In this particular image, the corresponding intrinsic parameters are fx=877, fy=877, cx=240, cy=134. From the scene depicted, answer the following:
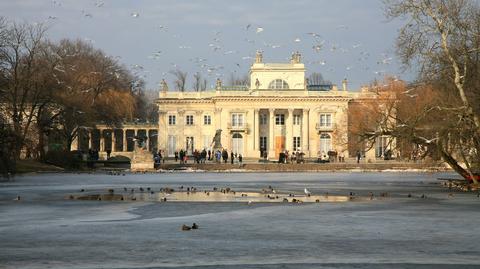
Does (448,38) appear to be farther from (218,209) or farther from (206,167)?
(206,167)

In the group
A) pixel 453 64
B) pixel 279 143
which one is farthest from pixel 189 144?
pixel 453 64

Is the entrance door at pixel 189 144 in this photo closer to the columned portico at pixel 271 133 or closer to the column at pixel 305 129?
the columned portico at pixel 271 133

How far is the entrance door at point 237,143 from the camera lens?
11362 centimetres

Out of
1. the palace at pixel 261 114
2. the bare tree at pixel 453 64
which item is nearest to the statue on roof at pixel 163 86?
the palace at pixel 261 114

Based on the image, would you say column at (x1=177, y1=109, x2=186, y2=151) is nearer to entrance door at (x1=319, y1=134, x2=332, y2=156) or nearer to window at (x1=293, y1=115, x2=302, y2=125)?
window at (x1=293, y1=115, x2=302, y2=125)

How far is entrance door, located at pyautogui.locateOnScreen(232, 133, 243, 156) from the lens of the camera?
11362 centimetres

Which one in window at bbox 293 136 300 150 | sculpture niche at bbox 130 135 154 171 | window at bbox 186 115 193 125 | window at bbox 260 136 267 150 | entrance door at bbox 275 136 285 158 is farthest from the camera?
window at bbox 186 115 193 125

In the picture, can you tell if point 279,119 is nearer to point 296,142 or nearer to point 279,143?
point 279,143

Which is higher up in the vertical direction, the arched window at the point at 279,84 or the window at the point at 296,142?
the arched window at the point at 279,84

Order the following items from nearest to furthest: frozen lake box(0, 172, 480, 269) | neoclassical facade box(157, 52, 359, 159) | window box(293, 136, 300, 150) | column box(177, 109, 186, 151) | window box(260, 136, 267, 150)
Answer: frozen lake box(0, 172, 480, 269) → neoclassical facade box(157, 52, 359, 159) → window box(293, 136, 300, 150) → window box(260, 136, 267, 150) → column box(177, 109, 186, 151)

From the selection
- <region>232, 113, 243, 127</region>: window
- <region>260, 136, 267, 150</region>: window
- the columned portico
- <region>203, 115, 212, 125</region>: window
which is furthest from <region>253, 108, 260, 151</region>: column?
<region>203, 115, 212, 125</region>: window

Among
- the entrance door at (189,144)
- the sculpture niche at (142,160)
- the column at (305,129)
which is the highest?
the column at (305,129)

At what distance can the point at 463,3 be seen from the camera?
40281mm

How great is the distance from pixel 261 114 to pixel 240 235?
97.3 m
